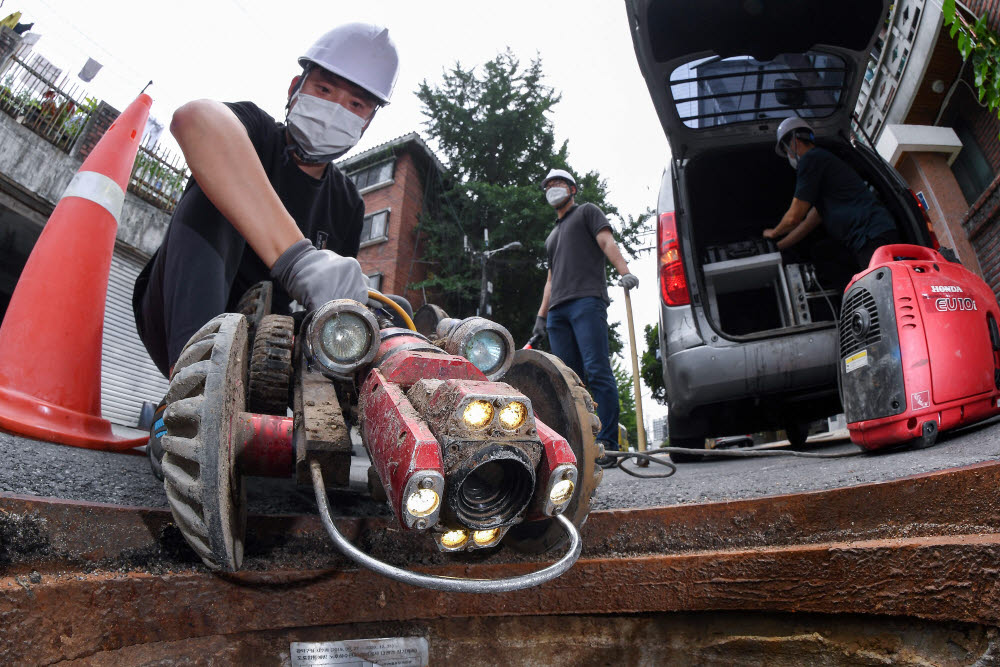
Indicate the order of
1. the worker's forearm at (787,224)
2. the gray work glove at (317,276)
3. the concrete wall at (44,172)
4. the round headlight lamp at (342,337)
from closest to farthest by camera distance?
the round headlight lamp at (342,337) < the gray work glove at (317,276) < the worker's forearm at (787,224) < the concrete wall at (44,172)

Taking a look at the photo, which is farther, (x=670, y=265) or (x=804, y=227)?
(x=804, y=227)

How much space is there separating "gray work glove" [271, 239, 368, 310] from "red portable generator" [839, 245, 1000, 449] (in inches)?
77.1

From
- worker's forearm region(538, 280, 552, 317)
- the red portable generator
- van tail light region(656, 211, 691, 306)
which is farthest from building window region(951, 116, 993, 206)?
the red portable generator

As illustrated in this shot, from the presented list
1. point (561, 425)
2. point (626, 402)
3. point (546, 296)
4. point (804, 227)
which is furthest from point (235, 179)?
point (626, 402)

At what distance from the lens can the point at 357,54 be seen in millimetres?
1894

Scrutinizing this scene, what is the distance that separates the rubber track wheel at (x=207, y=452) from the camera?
89cm

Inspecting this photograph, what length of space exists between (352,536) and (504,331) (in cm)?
59

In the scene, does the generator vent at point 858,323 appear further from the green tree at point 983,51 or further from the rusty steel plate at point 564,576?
the green tree at point 983,51

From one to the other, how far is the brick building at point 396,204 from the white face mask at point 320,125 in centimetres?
1515

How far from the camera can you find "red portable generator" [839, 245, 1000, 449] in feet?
6.46

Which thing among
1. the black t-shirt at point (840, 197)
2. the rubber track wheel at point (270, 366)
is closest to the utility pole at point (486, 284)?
the black t-shirt at point (840, 197)

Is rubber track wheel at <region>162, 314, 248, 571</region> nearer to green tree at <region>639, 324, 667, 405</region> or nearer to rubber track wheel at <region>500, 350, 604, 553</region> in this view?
rubber track wheel at <region>500, 350, 604, 553</region>

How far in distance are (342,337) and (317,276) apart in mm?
354

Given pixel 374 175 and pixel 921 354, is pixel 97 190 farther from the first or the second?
pixel 374 175
